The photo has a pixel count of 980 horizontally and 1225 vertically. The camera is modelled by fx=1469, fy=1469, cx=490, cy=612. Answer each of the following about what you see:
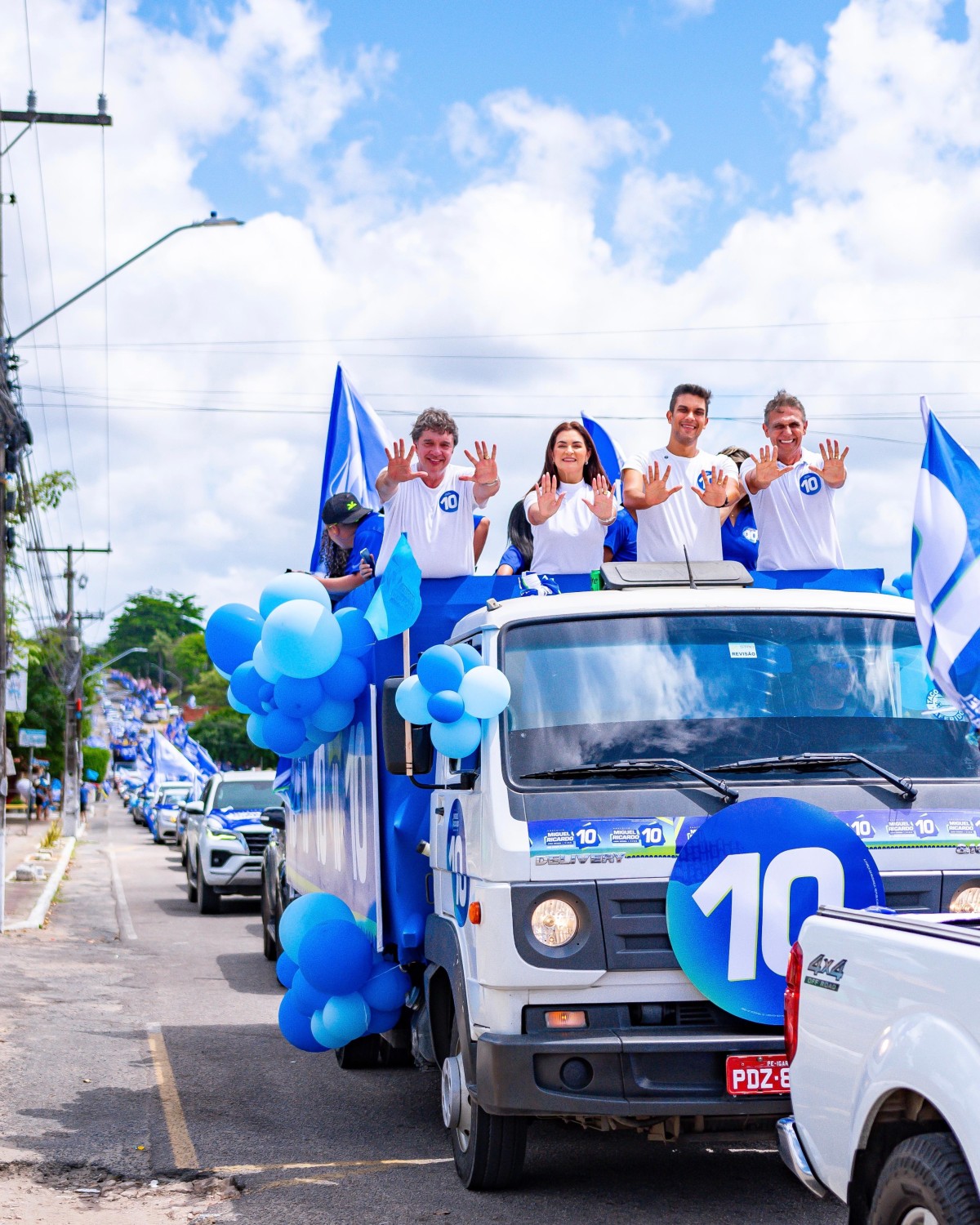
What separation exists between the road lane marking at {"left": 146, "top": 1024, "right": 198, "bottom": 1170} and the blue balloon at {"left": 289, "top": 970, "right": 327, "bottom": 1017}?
2.61 feet

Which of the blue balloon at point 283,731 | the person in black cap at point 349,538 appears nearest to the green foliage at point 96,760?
the person in black cap at point 349,538

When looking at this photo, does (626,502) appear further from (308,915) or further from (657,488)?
(308,915)

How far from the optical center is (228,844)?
1902 centimetres

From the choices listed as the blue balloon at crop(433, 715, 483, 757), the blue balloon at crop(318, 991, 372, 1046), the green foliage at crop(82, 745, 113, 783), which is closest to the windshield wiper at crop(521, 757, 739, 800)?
the blue balloon at crop(433, 715, 483, 757)

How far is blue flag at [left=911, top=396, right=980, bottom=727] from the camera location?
15.2 ft

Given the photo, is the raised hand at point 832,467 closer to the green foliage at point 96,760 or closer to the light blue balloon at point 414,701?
the light blue balloon at point 414,701

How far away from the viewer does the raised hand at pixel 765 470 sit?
7.67 metres

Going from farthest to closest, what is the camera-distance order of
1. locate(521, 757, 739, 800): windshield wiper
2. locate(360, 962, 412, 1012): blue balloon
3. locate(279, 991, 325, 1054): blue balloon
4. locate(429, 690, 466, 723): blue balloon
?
1. locate(279, 991, 325, 1054): blue balloon
2. locate(360, 962, 412, 1012): blue balloon
3. locate(429, 690, 466, 723): blue balloon
4. locate(521, 757, 739, 800): windshield wiper

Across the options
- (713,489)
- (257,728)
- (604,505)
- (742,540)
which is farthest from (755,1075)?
(257,728)

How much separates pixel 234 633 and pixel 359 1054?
2.72 metres

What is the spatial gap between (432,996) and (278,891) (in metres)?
7.13

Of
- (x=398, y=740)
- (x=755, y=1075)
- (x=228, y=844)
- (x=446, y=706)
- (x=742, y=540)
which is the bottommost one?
(x=228, y=844)

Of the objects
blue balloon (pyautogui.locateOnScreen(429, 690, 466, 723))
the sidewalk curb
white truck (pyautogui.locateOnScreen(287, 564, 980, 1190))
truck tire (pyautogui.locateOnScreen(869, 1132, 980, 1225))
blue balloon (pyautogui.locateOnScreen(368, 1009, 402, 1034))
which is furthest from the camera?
the sidewalk curb

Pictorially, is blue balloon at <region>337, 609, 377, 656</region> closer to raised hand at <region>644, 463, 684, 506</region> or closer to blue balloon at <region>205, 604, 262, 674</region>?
blue balloon at <region>205, 604, 262, 674</region>
